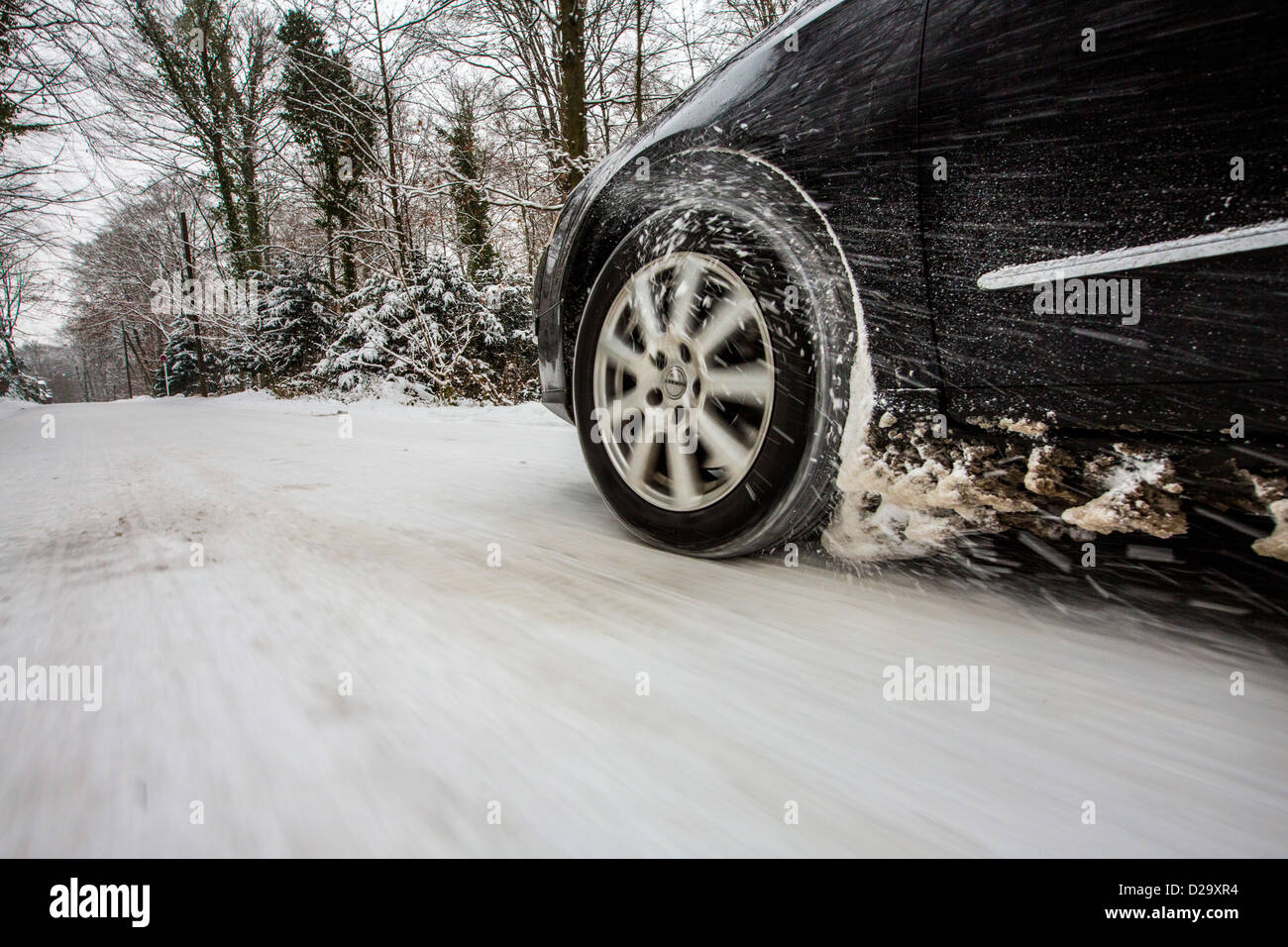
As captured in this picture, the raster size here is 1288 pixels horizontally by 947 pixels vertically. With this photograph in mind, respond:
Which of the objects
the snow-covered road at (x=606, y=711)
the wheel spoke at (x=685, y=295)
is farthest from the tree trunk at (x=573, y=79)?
the snow-covered road at (x=606, y=711)

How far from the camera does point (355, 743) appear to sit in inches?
39.1

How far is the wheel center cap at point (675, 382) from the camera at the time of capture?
1.90 meters

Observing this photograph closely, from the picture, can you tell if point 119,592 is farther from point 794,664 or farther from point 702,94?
point 702,94

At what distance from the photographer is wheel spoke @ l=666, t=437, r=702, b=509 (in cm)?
190

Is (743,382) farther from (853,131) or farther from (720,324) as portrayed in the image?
(853,131)

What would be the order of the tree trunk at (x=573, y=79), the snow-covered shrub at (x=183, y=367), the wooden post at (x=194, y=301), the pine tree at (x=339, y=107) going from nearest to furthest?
the tree trunk at (x=573, y=79) → the pine tree at (x=339, y=107) → the wooden post at (x=194, y=301) → the snow-covered shrub at (x=183, y=367)

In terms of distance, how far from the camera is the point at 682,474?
193 centimetres

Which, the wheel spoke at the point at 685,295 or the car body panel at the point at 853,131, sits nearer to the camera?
the car body panel at the point at 853,131

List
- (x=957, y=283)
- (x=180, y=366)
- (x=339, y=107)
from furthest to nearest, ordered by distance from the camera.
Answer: (x=180, y=366) < (x=339, y=107) < (x=957, y=283)

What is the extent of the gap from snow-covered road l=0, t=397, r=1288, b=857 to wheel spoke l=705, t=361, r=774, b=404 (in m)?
0.49

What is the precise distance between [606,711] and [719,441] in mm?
915

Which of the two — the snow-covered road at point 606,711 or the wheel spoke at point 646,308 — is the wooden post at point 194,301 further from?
the wheel spoke at point 646,308

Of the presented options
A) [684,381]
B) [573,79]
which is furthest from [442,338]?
[684,381]
